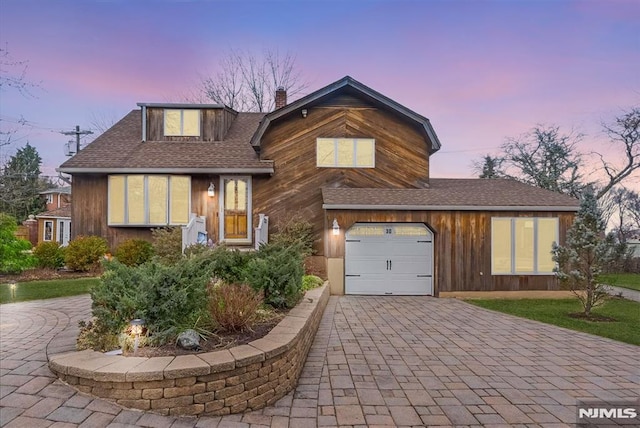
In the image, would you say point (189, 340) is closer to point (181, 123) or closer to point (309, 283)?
point (309, 283)

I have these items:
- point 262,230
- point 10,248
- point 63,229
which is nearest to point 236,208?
point 262,230

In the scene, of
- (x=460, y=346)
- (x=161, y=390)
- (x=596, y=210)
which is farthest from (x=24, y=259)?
(x=596, y=210)

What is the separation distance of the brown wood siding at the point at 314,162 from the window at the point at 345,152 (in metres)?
0.15

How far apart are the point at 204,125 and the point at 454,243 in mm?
10253

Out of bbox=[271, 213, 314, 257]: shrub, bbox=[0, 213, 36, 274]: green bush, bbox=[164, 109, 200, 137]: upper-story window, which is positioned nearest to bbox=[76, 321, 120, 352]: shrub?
bbox=[271, 213, 314, 257]: shrub

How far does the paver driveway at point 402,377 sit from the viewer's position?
298 cm

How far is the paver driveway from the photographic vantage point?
2.98 metres

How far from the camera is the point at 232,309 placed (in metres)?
4.07

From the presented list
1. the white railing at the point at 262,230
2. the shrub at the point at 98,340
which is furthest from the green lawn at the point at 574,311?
the shrub at the point at 98,340

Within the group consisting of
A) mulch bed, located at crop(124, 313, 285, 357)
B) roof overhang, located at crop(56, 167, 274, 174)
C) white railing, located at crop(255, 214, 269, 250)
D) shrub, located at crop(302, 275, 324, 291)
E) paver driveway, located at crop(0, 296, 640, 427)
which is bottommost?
paver driveway, located at crop(0, 296, 640, 427)

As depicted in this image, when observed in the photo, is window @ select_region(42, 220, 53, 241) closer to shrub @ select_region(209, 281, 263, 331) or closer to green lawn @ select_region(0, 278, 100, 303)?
green lawn @ select_region(0, 278, 100, 303)

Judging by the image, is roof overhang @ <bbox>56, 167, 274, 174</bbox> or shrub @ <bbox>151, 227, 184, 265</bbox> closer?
shrub @ <bbox>151, 227, 184, 265</bbox>

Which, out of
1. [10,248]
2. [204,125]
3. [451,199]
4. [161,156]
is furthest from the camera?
[204,125]

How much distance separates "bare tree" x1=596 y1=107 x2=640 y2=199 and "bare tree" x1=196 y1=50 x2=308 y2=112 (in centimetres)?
1931
